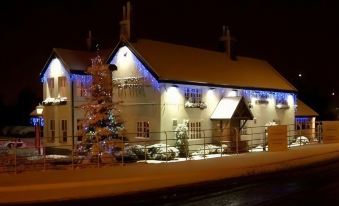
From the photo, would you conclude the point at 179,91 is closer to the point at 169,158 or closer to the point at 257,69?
the point at 169,158

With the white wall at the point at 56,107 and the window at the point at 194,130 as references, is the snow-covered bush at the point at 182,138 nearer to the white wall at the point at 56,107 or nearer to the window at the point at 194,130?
the window at the point at 194,130

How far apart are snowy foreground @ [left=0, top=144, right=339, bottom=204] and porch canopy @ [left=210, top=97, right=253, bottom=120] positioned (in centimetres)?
1106

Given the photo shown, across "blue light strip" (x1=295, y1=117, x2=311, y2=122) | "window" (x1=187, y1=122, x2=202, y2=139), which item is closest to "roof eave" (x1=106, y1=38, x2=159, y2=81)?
"window" (x1=187, y1=122, x2=202, y2=139)

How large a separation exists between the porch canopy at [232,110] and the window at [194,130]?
1.58m

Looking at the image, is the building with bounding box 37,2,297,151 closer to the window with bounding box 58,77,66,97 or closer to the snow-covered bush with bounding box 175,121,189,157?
the window with bounding box 58,77,66,97

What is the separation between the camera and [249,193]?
14758 mm

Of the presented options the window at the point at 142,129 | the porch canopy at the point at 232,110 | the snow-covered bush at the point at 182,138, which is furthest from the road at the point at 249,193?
the porch canopy at the point at 232,110

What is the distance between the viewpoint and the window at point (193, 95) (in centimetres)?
3431

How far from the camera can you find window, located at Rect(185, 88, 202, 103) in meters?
34.3

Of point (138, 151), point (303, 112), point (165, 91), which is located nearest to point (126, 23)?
point (165, 91)

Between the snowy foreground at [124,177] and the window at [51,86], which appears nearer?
the snowy foreground at [124,177]

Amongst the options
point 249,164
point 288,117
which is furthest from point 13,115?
point 249,164

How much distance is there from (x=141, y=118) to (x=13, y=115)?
151 ft

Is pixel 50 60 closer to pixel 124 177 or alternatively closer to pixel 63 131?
pixel 63 131
